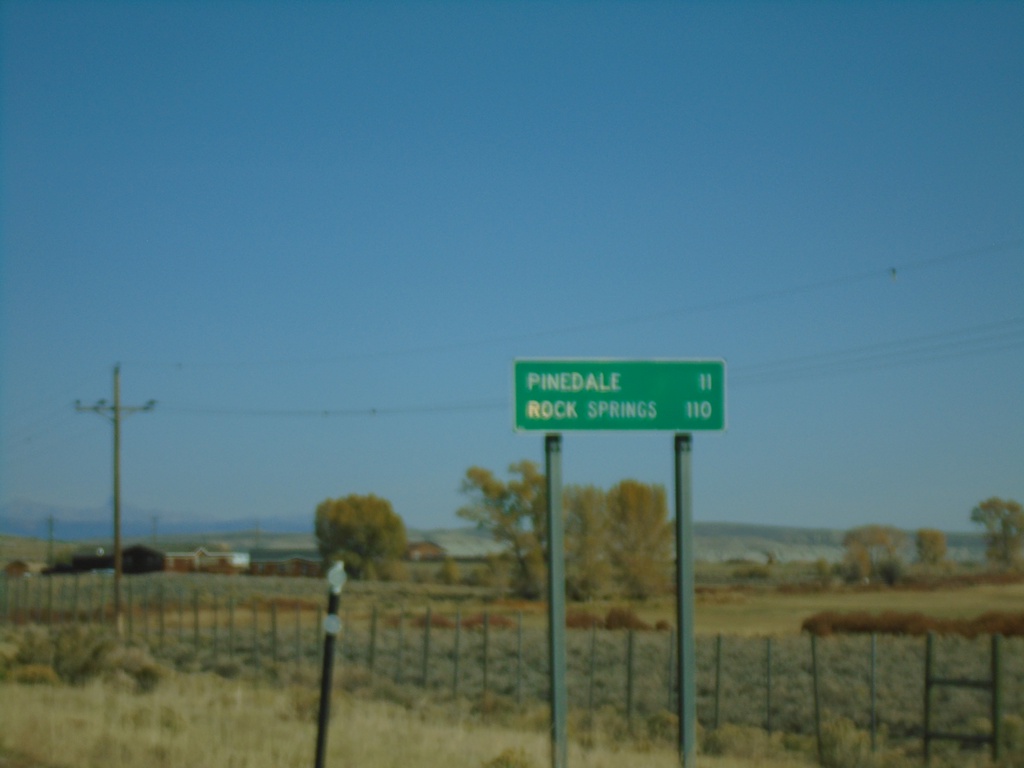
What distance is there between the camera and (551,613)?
1163 cm

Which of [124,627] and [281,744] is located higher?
[281,744]

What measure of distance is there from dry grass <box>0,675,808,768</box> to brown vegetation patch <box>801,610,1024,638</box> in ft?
91.3

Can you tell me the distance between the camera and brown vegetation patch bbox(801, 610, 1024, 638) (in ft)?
145

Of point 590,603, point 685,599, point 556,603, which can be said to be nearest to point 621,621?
point 590,603

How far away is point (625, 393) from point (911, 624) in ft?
127

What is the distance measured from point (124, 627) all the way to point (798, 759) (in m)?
34.4

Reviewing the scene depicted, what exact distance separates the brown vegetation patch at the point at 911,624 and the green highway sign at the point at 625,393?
32.7m

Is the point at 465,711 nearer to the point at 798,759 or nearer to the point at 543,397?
the point at 798,759

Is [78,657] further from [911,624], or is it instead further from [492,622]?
[492,622]

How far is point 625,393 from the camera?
11844 mm

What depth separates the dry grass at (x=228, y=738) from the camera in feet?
39.0

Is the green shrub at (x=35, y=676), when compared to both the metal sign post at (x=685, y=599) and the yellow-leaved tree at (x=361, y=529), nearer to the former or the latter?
the metal sign post at (x=685, y=599)

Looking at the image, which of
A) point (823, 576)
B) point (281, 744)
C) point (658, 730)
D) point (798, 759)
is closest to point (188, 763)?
point (281, 744)

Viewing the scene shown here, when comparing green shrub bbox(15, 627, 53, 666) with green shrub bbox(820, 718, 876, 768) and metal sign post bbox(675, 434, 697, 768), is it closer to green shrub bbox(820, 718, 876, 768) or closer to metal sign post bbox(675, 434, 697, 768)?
green shrub bbox(820, 718, 876, 768)
